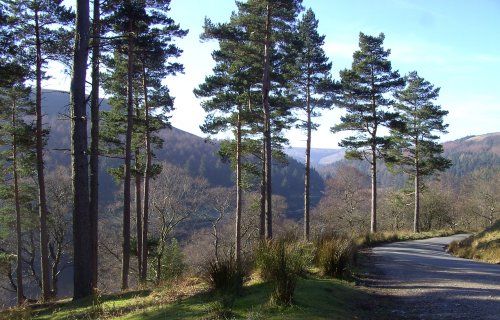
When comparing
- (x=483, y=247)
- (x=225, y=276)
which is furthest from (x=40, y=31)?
(x=483, y=247)

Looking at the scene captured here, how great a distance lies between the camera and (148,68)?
19.2 m

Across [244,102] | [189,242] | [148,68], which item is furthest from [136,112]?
[189,242]

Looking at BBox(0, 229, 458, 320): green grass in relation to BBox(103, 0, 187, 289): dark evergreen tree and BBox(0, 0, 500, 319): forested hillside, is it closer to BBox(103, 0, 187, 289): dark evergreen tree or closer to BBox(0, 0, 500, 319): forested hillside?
BBox(0, 0, 500, 319): forested hillside

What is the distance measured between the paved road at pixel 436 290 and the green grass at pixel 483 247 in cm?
370

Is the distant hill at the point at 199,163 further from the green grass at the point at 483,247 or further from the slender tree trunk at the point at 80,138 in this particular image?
the slender tree trunk at the point at 80,138

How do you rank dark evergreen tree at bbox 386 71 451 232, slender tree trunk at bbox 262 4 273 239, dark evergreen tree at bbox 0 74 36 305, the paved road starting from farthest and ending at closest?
dark evergreen tree at bbox 386 71 451 232, dark evergreen tree at bbox 0 74 36 305, slender tree trunk at bbox 262 4 273 239, the paved road

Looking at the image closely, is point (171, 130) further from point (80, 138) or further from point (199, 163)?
point (199, 163)

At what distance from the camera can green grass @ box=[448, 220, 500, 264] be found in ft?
48.1

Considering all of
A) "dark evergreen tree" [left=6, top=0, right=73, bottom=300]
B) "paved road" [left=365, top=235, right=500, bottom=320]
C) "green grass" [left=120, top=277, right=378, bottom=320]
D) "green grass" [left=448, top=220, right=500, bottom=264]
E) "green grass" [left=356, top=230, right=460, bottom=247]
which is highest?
"dark evergreen tree" [left=6, top=0, right=73, bottom=300]

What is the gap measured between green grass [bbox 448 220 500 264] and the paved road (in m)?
3.70

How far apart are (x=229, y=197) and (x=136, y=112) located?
15885mm

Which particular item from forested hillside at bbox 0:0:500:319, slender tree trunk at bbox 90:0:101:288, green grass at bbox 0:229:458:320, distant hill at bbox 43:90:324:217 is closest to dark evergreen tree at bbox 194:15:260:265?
forested hillside at bbox 0:0:500:319

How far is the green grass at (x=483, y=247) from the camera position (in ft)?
48.1

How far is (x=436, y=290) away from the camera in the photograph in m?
7.79
